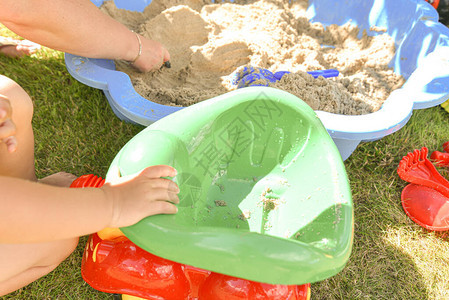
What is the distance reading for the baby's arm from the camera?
0.64 metres

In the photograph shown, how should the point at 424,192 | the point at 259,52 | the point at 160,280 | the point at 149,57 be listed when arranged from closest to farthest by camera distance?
the point at 160,280 < the point at 424,192 < the point at 149,57 < the point at 259,52

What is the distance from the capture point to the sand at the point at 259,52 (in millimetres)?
1259

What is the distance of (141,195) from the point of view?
735mm

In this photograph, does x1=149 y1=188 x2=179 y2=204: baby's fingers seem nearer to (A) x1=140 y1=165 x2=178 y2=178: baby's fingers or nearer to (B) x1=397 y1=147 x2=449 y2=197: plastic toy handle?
(A) x1=140 y1=165 x2=178 y2=178: baby's fingers

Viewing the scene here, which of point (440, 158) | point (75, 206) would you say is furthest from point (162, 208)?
point (440, 158)

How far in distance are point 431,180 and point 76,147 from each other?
1214mm

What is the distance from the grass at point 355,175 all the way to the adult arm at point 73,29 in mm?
235

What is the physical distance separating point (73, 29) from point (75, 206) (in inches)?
25.7

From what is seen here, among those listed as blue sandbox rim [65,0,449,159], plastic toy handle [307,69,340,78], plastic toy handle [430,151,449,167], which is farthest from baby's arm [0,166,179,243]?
plastic toy handle [430,151,449,167]

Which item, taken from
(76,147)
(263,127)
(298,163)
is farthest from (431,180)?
(76,147)

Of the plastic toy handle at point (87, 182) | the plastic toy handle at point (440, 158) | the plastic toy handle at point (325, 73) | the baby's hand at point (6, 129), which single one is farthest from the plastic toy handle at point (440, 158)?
the baby's hand at point (6, 129)

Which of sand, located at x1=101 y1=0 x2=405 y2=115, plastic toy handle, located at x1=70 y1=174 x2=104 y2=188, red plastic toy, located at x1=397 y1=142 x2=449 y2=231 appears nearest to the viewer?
plastic toy handle, located at x1=70 y1=174 x2=104 y2=188

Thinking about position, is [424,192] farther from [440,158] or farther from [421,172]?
[440,158]

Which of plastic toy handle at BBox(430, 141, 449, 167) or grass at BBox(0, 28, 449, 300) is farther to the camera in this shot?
plastic toy handle at BBox(430, 141, 449, 167)
